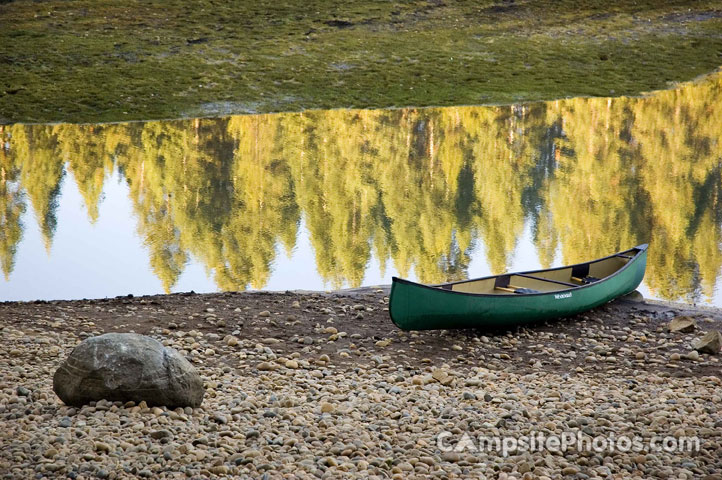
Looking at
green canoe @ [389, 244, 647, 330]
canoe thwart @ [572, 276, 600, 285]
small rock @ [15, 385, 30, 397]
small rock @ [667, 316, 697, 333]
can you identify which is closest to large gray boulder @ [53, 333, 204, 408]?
small rock @ [15, 385, 30, 397]

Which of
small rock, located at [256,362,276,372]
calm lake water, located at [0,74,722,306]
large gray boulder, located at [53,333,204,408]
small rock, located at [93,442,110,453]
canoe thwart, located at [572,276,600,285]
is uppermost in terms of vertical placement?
large gray boulder, located at [53,333,204,408]

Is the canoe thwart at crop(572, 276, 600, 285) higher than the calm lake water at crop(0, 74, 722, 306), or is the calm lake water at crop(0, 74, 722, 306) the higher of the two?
the canoe thwart at crop(572, 276, 600, 285)

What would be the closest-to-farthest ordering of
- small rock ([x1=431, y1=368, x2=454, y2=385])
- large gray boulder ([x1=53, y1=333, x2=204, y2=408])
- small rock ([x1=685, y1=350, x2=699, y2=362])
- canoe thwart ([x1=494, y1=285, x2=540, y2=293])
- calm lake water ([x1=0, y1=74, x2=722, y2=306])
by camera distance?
large gray boulder ([x1=53, y1=333, x2=204, y2=408]) → small rock ([x1=431, y1=368, x2=454, y2=385]) → small rock ([x1=685, y1=350, x2=699, y2=362]) → canoe thwart ([x1=494, y1=285, x2=540, y2=293]) → calm lake water ([x1=0, y1=74, x2=722, y2=306])

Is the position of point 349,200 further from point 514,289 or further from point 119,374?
point 119,374

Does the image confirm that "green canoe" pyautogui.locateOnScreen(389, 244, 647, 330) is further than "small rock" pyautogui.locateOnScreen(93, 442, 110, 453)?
Yes

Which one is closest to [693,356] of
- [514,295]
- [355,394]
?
[514,295]

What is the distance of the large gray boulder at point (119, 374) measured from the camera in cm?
1170

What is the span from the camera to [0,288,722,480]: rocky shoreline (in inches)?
418

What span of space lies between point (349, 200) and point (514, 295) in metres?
15.2

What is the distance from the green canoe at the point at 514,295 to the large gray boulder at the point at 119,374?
18.5 feet

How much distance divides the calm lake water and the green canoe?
5.81ft

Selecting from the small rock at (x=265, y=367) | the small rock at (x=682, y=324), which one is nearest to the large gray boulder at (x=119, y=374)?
the small rock at (x=265, y=367)

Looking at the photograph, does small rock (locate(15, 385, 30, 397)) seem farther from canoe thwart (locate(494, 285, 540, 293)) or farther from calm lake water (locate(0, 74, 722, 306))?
canoe thwart (locate(494, 285, 540, 293))

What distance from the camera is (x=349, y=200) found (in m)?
31.9
